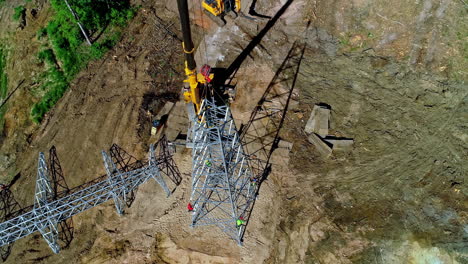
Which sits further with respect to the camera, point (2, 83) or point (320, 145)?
point (2, 83)

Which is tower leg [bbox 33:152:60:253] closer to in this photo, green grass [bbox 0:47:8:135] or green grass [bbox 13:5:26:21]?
green grass [bbox 0:47:8:135]

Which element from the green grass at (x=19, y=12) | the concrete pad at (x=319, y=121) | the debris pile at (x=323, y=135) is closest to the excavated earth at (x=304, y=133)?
the debris pile at (x=323, y=135)

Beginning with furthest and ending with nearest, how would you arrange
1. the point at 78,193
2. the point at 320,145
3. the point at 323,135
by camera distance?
the point at 323,135 < the point at 320,145 < the point at 78,193

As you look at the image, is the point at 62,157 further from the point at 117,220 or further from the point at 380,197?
the point at 380,197

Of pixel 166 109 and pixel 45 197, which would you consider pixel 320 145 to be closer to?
pixel 166 109

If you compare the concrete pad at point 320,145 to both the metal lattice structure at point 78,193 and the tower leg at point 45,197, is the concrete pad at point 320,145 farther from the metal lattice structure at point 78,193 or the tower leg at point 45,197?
the tower leg at point 45,197

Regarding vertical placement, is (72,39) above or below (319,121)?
above

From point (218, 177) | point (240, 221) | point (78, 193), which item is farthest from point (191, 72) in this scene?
point (78, 193)
